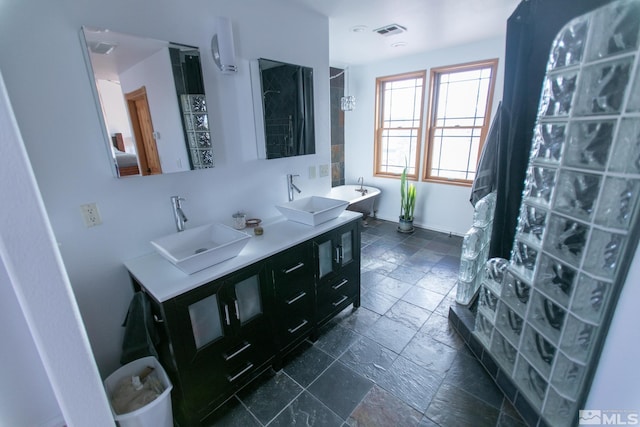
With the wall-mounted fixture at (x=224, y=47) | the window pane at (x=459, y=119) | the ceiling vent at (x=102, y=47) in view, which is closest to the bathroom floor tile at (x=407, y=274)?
the window pane at (x=459, y=119)

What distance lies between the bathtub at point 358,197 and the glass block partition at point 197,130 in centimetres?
259

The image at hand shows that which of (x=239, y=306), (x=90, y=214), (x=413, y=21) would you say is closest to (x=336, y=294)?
(x=239, y=306)

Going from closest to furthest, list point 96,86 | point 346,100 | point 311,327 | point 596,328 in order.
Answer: point 596,328 → point 96,86 → point 311,327 → point 346,100

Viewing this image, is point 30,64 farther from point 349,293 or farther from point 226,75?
point 349,293

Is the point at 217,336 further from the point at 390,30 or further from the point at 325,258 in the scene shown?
the point at 390,30

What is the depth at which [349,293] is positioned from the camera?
242cm

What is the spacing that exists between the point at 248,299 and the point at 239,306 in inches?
2.7

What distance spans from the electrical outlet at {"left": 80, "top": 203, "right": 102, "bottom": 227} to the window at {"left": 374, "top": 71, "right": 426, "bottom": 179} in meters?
4.00

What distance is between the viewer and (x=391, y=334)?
2252mm

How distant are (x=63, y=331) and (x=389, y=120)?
4.57 m

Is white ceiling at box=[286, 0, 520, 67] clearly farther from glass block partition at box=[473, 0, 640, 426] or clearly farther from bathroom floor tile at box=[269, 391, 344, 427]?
bathroom floor tile at box=[269, 391, 344, 427]

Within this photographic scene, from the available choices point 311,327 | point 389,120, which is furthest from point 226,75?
point 389,120

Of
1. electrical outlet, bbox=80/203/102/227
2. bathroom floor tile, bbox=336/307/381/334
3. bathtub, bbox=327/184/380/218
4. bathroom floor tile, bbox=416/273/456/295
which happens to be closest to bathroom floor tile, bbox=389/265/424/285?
bathroom floor tile, bbox=416/273/456/295

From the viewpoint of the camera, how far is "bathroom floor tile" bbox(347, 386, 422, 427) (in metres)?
1.57
